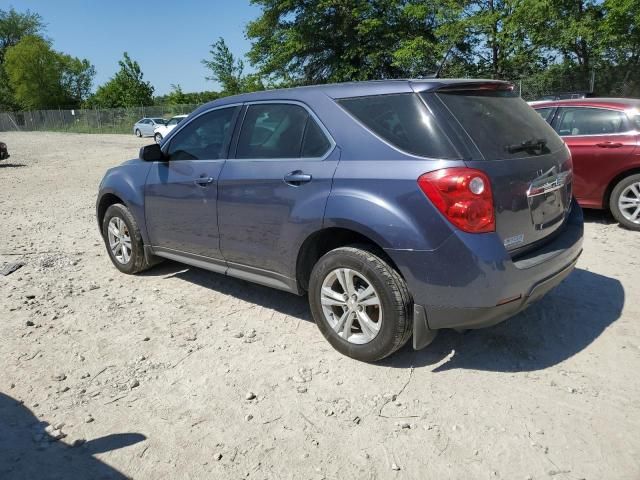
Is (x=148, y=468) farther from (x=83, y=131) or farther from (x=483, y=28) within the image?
(x=83, y=131)

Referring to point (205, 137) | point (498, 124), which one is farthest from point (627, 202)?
point (205, 137)

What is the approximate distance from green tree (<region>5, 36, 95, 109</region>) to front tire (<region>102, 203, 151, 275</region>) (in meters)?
68.8

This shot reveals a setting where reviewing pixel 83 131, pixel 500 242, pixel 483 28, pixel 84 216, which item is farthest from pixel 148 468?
pixel 83 131

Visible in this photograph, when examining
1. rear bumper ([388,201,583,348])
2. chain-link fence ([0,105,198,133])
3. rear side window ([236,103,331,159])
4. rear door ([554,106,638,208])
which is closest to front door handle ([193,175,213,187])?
rear side window ([236,103,331,159])

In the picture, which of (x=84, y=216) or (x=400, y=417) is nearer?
(x=400, y=417)

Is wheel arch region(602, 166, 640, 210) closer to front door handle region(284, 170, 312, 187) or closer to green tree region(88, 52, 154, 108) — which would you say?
front door handle region(284, 170, 312, 187)

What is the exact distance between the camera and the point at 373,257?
123 inches

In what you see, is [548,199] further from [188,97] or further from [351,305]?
[188,97]

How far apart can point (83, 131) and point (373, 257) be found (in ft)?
176

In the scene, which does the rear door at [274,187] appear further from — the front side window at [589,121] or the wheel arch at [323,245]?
the front side window at [589,121]

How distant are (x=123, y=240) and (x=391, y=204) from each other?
335 cm

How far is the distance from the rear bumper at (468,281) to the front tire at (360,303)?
10 centimetres

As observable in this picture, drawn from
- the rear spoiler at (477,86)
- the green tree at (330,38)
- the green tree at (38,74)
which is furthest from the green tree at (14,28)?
the rear spoiler at (477,86)

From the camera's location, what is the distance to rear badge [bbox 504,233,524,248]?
2.90 meters
